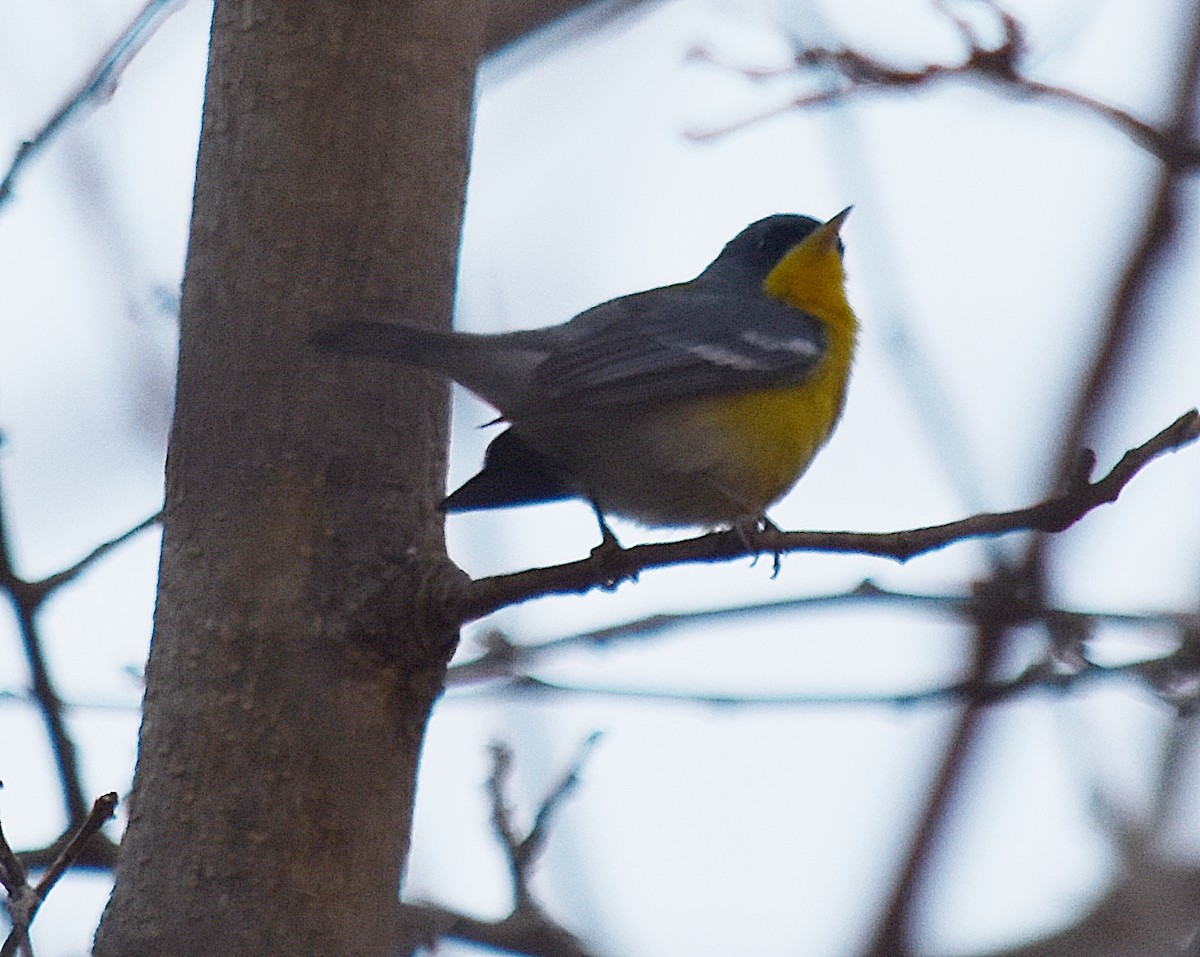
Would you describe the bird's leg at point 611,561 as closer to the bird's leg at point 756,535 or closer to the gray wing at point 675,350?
the bird's leg at point 756,535

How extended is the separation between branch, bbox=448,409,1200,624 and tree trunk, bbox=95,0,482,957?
16 centimetres

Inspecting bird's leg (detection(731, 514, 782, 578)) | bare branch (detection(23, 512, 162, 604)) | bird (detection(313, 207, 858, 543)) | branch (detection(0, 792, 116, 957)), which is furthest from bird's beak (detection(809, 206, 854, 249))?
branch (detection(0, 792, 116, 957))

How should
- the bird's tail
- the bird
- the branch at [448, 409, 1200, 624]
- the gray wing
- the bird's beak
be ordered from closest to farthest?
the branch at [448, 409, 1200, 624]
the bird's tail
the bird
the gray wing
the bird's beak

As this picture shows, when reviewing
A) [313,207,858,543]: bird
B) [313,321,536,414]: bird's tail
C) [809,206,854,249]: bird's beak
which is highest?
[809,206,854,249]: bird's beak

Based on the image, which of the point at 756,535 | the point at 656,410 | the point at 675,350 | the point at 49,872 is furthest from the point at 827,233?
the point at 49,872

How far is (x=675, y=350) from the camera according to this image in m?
4.80

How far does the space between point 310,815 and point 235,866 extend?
0.15m

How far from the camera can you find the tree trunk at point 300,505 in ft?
9.29

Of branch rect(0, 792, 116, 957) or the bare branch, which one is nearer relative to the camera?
branch rect(0, 792, 116, 957)

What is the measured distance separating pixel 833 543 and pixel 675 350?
6.62ft

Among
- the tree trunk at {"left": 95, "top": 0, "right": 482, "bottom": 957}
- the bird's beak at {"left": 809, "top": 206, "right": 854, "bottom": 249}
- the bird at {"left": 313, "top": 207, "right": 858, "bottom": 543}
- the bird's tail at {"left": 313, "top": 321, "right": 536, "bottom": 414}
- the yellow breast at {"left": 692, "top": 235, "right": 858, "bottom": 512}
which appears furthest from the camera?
the bird's beak at {"left": 809, "top": 206, "right": 854, "bottom": 249}

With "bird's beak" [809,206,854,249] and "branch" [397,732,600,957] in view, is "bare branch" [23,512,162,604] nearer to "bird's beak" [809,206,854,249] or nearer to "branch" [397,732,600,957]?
"branch" [397,732,600,957]

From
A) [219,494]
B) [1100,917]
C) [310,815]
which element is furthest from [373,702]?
[1100,917]

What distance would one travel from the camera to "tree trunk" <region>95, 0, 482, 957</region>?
9.29 feet
